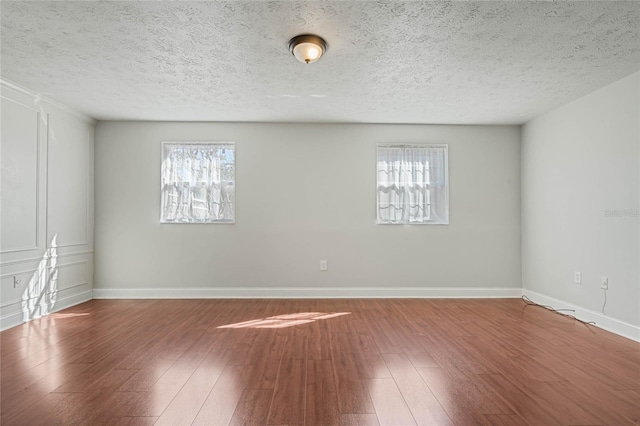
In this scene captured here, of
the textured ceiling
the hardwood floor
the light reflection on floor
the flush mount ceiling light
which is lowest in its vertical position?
the light reflection on floor

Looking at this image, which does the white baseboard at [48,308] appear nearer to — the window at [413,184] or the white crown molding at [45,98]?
the white crown molding at [45,98]

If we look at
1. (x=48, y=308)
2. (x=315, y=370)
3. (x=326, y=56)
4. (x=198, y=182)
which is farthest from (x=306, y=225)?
(x=48, y=308)

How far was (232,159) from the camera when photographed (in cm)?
488

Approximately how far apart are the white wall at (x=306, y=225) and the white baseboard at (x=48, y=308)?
8.7 inches

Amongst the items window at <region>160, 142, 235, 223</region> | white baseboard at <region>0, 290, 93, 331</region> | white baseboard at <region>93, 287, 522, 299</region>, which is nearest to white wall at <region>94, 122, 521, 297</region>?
white baseboard at <region>93, 287, 522, 299</region>

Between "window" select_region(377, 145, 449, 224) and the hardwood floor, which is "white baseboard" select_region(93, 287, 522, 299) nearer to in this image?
the hardwood floor

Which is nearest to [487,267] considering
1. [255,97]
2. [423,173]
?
[423,173]

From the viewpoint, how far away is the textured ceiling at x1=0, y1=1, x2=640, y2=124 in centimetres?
226

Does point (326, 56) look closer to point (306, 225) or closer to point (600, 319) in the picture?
point (306, 225)

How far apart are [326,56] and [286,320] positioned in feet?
8.75

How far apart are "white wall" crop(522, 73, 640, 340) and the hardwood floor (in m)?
0.40

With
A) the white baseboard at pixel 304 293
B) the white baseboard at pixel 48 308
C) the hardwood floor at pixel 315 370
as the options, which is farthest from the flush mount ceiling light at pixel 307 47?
the white baseboard at pixel 48 308

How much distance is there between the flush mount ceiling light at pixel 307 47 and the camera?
254 cm

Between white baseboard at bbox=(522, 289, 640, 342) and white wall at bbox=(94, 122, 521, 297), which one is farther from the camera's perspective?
white wall at bbox=(94, 122, 521, 297)
